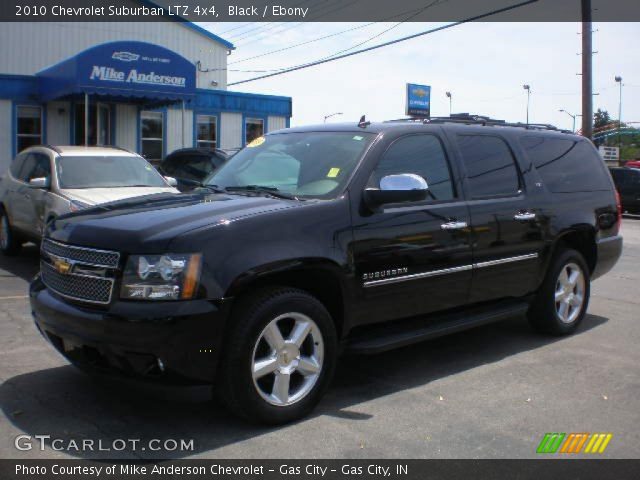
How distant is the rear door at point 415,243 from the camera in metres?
4.59

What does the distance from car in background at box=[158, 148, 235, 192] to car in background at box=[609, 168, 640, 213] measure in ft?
49.7

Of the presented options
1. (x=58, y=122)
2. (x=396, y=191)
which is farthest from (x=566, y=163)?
(x=58, y=122)

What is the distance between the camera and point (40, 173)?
32.0 feet

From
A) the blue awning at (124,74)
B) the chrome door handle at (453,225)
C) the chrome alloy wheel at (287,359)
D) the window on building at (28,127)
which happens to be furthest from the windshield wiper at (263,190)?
the window on building at (28,127)

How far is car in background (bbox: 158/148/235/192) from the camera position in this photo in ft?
44.4

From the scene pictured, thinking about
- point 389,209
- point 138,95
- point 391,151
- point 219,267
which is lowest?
point 219,267

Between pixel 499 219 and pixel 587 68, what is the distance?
57.7 feet

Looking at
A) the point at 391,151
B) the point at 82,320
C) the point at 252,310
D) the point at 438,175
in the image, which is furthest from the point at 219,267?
the point at 438,175

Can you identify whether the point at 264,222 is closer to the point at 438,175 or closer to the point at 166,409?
the point at 166,409

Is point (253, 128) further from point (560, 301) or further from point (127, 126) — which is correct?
point (560, 301)

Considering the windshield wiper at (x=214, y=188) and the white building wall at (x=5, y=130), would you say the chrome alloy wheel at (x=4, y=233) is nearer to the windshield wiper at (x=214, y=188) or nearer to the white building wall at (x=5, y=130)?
the windshield wiper at (x=214, y=188)

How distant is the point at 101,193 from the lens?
8953mm

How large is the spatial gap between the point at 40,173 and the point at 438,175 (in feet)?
21.7

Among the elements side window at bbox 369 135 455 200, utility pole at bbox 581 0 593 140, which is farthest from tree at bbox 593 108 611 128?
side window at bbox 369 135 455 200
